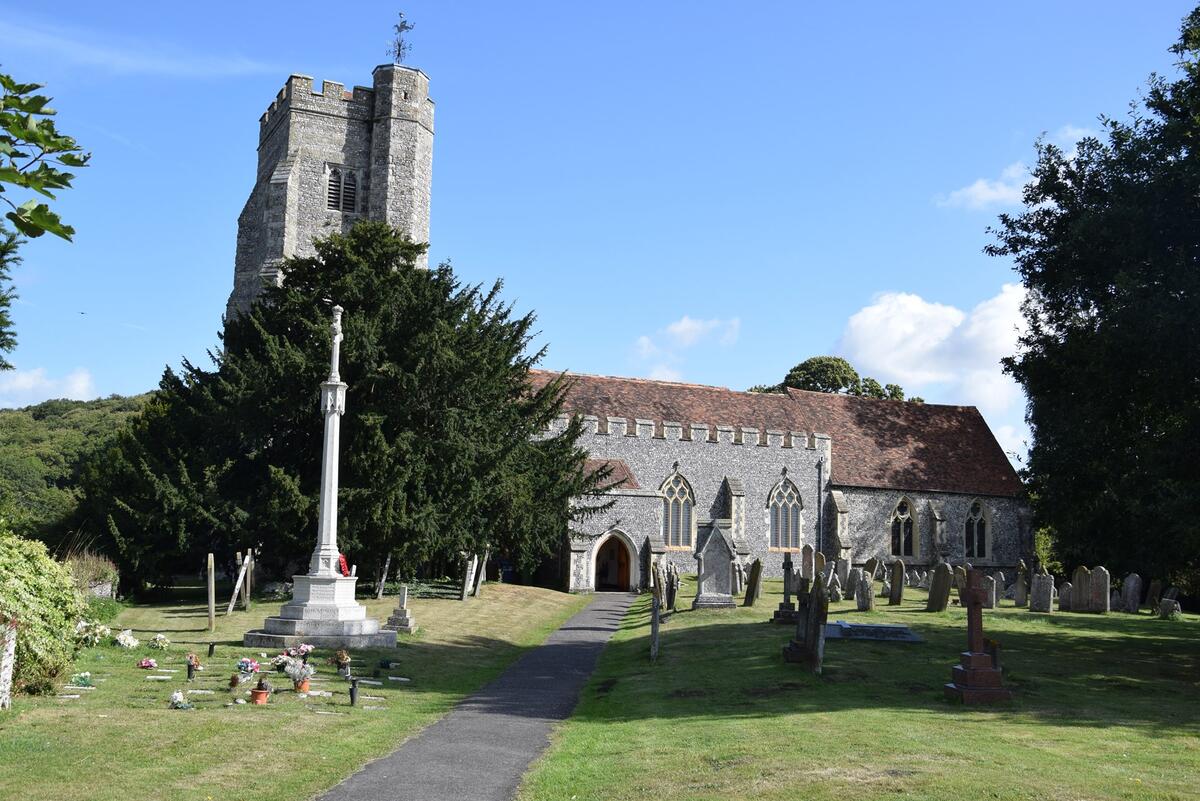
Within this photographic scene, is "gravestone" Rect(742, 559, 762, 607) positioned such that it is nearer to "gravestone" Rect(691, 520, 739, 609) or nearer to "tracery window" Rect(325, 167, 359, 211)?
"gravestone" Rect(691, 520, 739, 609)

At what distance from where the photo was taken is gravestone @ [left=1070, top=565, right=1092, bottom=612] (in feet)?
81.7

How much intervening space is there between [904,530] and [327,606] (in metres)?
28.0

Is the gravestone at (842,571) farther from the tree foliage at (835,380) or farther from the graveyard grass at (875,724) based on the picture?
the tree foliage at (835,380)

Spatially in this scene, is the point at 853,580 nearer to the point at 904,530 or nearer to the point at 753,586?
the point at 753,586

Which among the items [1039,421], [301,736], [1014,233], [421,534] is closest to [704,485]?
[1039,421]

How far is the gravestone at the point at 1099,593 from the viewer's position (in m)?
24.6

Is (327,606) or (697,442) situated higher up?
(697,442)

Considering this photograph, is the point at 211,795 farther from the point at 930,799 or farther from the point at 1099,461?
the point at 1099,461

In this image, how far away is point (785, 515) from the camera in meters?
38.8

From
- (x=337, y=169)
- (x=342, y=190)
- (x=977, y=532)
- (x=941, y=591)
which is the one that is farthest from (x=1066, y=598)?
(x=337, y=169)

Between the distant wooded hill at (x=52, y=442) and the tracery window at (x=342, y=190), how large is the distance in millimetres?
13691

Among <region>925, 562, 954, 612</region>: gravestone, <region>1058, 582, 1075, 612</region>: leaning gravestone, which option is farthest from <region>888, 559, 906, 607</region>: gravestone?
<region>1058, 582, 1075, 612</region>: leaning gravestone

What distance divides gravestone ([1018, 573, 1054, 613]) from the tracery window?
1084 inches

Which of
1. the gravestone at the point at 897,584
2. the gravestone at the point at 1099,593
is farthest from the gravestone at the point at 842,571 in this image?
the gravestone at the point at 1099,593
